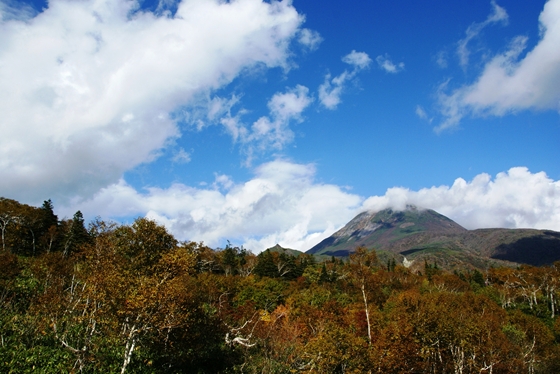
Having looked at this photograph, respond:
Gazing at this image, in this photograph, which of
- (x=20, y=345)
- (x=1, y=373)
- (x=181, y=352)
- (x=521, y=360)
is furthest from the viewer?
(x=521, y=360)

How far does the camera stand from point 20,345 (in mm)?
22312

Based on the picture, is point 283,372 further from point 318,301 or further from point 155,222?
point 318,301

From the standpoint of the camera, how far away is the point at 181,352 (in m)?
29.2

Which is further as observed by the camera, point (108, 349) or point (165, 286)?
point (108, 349)

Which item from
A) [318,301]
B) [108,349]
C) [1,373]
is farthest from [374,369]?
[318,301]

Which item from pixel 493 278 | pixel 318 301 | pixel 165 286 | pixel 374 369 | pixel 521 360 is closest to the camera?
pixel 165 286

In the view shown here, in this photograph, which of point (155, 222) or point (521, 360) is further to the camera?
point (521, 360)

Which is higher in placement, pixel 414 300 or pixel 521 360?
pixel 414 300

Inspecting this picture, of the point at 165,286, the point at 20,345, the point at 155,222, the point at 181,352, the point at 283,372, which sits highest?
the point at 155,222

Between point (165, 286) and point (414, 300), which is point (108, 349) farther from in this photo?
point (414, 300)

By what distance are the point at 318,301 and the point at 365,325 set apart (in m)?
11.2

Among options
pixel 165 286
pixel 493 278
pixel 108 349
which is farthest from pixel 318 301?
pixel 493 278

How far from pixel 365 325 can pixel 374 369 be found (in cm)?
2945

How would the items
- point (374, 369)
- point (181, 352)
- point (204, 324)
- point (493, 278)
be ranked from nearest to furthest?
point (374, 369) < point (181, 352) < point (204, 324) < point (493, 278)
